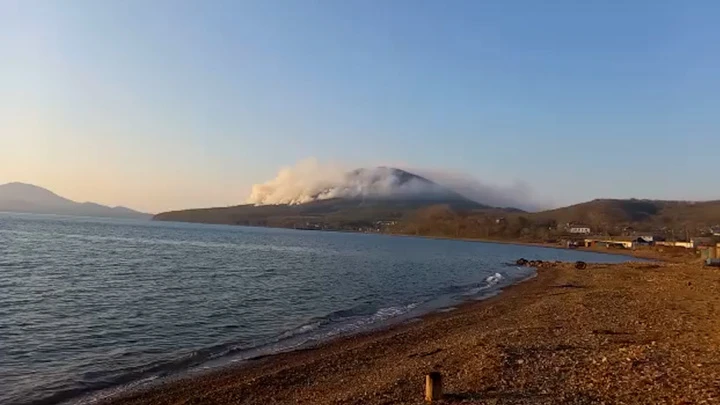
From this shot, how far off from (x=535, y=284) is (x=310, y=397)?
41.0m

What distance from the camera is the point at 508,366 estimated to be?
46.0 feet

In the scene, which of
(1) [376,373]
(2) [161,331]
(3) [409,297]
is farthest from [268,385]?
(3) [409,297]

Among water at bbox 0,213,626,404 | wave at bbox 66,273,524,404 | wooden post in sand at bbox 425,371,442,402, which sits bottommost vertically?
wave at bbox 66,273,524,404

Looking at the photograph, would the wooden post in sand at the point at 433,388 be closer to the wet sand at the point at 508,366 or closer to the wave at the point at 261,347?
the wet sand at the point at 508,366

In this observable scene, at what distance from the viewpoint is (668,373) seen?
12.3m

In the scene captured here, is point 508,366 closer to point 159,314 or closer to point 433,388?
point 433,388

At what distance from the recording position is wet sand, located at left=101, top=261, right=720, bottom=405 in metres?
11.6

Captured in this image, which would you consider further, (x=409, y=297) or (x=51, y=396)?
(x=409, y=297)

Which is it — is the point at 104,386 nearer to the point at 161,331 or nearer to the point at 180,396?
the point at 180,396

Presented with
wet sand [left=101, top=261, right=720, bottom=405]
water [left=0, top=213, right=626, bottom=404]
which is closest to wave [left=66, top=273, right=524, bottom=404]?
water [left=0, top=213, right=626, bottom=404]

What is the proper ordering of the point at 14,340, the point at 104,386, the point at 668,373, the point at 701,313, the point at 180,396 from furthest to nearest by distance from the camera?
1. the point at 701,313
2. the point at 14,340
3. the point at 104,386
4. the point at 180,396
5. the point at 668,373

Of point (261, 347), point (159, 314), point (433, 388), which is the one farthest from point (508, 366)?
point (159, 314)

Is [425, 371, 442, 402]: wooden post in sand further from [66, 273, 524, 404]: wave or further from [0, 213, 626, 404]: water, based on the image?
[0, 213, 626, 404]: water

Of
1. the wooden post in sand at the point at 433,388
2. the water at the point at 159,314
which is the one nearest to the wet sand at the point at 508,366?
the wooden post in sand at the point at 433,388
